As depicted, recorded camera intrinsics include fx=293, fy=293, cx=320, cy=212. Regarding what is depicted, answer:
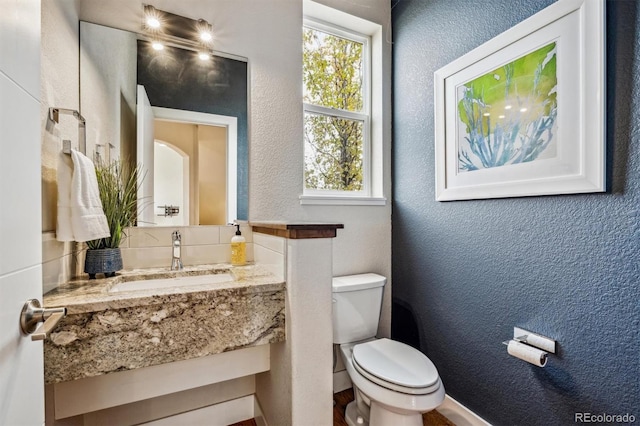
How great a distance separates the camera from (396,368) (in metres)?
1.34

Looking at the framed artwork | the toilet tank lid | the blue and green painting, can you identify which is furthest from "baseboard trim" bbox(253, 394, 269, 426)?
the blue and green painting

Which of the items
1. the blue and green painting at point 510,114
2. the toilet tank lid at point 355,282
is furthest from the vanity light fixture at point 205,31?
the toilet tank lid at point 355,282

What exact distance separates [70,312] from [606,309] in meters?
1.81

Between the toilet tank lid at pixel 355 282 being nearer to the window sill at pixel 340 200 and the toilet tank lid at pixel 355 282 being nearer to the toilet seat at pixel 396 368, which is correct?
the toilet seat at pixel 396 368

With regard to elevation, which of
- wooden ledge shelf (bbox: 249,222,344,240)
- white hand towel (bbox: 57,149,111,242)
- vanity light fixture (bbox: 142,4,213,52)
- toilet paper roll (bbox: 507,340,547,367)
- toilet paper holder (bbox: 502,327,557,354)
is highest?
vanity light fixture (bbox: 142,4,213,52)

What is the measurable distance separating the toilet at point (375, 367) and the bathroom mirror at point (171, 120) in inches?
32.1

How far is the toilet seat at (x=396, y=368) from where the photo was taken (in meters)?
1.22

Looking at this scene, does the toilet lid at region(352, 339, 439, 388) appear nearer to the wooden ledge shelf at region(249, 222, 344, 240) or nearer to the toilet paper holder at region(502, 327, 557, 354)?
the toilet paper holder at region(502, 327, 557, 354)

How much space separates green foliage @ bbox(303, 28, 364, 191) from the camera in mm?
2006

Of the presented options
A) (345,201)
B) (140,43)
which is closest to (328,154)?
(345,201)

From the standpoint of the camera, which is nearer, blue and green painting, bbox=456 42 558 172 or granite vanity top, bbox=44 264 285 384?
granite vanity top, bbox=44 264 285 384

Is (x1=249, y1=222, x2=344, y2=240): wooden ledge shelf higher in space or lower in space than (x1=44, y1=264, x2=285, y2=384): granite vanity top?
higher

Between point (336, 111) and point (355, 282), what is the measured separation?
119 centimetres

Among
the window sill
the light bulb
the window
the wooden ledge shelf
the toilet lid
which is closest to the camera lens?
the wooden ledge shelf
